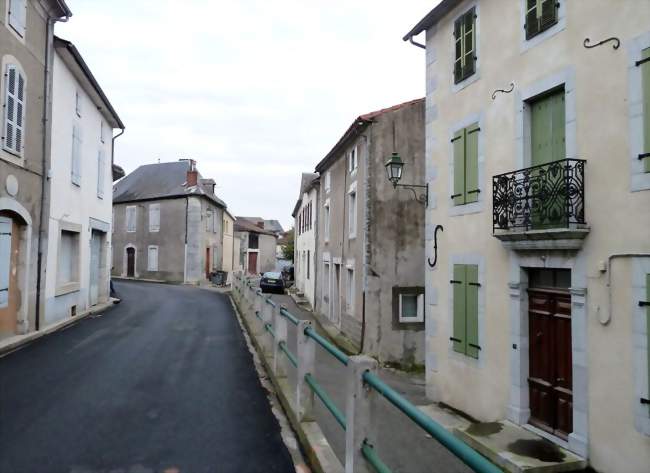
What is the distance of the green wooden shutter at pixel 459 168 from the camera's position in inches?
350

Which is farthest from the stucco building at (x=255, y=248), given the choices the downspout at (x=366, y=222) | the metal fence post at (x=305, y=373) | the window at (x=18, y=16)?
the metal fence post at (x=305, y=373)

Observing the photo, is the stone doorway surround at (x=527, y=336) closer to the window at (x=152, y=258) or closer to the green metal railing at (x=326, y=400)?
the green metal railing at (x=326, y=400)

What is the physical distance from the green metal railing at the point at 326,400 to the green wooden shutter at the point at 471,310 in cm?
465

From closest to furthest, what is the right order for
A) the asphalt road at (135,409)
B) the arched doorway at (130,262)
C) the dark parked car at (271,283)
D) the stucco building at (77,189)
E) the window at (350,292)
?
1. the asphalt road at (135,409)
2. the stucco building at (77,189)
3. the window at (350,292)
4. the dark parked car at (271,283)
5. the arched doorway at (130,262)

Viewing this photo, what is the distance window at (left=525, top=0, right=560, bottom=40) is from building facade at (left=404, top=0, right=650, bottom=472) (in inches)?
0.9

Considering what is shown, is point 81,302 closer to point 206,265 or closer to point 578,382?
point 578,382

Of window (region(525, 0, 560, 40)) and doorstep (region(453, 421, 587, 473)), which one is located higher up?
window (region(525, 0, 560, 40))

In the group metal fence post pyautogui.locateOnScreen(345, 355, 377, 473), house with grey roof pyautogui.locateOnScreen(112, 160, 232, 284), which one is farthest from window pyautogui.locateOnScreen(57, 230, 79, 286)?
house with grey roof pyautogui.locateOnScreen(112, 160, 232, 284)

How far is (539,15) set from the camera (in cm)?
714

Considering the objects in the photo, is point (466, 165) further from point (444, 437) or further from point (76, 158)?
point (76, 158)

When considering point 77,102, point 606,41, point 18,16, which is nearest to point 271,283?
point 77,102

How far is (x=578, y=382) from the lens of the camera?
6.27 meters

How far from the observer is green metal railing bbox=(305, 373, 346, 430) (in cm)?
360

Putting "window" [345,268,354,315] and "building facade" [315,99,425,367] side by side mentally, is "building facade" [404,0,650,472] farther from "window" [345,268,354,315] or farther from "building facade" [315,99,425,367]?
"window" [345,268,354,315]
